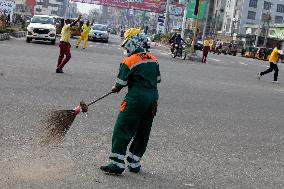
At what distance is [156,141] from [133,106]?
213 centimetres

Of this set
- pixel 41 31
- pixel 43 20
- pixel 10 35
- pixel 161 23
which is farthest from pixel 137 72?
pixel 161 23

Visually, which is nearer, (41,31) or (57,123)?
(57,123)

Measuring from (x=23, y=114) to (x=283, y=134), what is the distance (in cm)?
459

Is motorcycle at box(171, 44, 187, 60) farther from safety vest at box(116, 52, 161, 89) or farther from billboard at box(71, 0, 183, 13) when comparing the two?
billboard at box(71, 0, 183, 13)

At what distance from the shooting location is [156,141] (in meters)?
8.27

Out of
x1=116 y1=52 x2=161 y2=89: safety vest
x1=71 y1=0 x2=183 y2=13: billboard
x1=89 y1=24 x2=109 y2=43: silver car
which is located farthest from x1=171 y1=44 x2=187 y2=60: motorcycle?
x1=71 y1=0 x2=183 y2=13: billboard

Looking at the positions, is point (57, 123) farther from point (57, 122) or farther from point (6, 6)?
point (6, 6)

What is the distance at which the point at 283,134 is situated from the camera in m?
10.3

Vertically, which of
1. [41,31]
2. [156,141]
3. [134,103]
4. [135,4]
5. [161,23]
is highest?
[135,4]

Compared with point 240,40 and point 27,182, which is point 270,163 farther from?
point 240,40

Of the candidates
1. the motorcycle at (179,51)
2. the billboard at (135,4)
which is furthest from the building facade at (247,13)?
the motorcycle at (179,51)

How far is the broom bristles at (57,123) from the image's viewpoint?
6.73 meters

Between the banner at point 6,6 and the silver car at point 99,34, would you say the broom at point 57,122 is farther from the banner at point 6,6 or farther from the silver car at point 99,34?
the silver car at point 99,34

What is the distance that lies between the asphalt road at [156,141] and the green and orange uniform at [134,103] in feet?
0.84
